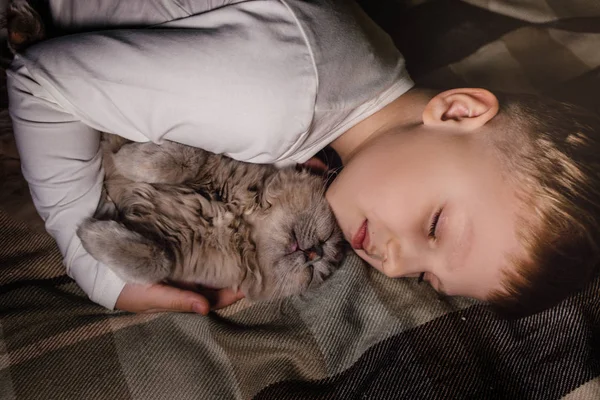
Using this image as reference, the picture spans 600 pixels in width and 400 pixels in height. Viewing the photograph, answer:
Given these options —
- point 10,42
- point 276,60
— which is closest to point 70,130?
point 10,42

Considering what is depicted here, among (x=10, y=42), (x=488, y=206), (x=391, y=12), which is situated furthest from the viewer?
(x=391, y=12)

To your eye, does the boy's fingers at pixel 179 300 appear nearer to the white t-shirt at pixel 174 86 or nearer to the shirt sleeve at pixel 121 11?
the white t-shirt at pixel 174 86

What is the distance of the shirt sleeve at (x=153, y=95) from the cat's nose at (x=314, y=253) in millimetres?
284

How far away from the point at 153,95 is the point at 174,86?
0.05 meters

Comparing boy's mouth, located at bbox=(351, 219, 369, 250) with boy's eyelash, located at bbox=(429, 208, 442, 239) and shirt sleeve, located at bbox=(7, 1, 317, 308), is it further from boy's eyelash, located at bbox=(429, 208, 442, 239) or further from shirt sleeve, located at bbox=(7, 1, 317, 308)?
shirt sleeve, located at bbox=(7, 1, 317, 308)

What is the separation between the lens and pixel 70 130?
1.04 meters

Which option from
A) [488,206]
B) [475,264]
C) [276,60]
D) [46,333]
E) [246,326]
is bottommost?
[246,326]

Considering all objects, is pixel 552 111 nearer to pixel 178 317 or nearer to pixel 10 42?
pixel 178 317

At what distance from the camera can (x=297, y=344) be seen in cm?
108

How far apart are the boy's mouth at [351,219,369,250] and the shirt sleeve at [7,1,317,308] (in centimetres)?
28

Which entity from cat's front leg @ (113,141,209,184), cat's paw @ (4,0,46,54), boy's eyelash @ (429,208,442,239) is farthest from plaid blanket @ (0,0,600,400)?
cat's paw @ (4,0,46,54)

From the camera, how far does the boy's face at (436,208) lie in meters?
0.96

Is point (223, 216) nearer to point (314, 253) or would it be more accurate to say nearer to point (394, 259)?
point (314, 253)

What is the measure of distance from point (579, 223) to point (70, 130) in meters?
1.15
